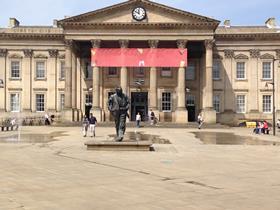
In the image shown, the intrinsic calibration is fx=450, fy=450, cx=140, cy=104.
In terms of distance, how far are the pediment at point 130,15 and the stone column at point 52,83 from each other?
773cm

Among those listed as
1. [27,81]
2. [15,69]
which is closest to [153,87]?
[27,81]

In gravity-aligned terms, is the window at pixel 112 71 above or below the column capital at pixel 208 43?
below

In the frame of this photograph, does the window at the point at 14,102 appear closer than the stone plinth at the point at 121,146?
No

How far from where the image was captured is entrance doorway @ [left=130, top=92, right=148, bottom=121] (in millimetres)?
58312

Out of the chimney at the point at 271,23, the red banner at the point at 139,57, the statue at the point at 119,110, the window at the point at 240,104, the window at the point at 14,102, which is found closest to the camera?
the statue at the point at 119,110

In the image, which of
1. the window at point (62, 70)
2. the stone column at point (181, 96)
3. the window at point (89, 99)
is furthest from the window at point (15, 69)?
the stone column at point (181, 96)

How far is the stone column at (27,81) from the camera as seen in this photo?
2329 inches

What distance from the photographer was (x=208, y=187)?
1095cm

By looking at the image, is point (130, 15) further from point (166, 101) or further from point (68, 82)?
point (166, 101)

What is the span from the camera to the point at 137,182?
11.6 m

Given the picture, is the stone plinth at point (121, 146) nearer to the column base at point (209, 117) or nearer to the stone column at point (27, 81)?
the column base at point (209, 117)

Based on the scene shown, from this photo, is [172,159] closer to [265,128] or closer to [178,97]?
[265,128]

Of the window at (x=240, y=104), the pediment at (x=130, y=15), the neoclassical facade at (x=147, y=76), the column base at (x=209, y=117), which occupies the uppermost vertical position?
the pediment at (x=130, y=15)

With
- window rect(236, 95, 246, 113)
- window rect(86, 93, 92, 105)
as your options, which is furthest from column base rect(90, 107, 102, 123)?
window rect(236, 95, 246, 113)
